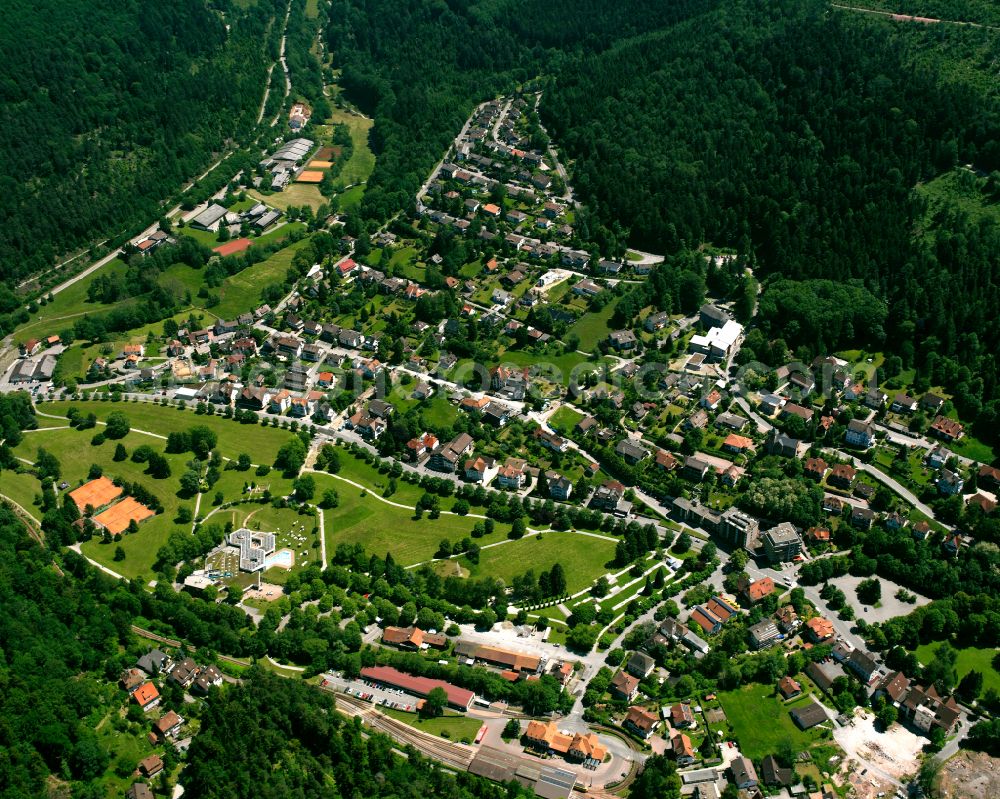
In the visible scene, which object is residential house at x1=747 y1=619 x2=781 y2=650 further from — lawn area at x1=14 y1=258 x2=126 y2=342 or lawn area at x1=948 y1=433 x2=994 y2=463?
lawn area at x1=14 y1=258 x2=126 y2=342

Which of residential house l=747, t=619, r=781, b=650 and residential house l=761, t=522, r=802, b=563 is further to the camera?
residential house l=761, t=522, r=802, b=563

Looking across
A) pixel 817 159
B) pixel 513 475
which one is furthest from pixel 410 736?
pixel 817 159

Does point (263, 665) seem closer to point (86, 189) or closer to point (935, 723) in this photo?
point (935, 723)

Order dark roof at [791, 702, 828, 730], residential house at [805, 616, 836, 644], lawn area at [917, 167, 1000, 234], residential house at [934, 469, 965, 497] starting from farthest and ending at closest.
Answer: lawn area at [917, 167, 1000, 234] → residential house at [934, 469, 965, 497] → residential house at [805, 616, 836, 644] → dark roof at [791, 702, 828, 730]

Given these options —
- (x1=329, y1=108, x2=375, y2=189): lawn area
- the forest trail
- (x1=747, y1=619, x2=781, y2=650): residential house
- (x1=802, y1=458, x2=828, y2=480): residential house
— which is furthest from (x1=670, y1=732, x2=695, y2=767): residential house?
the forest trail

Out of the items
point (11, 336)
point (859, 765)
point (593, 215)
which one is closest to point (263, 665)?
point (859, 765)

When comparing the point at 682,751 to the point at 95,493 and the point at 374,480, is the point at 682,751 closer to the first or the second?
the point at 374,480

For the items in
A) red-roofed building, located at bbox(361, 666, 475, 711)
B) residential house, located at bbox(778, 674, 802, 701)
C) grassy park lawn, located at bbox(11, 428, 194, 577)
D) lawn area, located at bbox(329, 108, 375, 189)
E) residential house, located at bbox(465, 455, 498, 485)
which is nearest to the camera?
residential house, located at bbox(778, 674, 802, 701)

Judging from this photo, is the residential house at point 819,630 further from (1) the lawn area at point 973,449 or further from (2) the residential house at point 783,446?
(1) the lawn area at point 973,449
